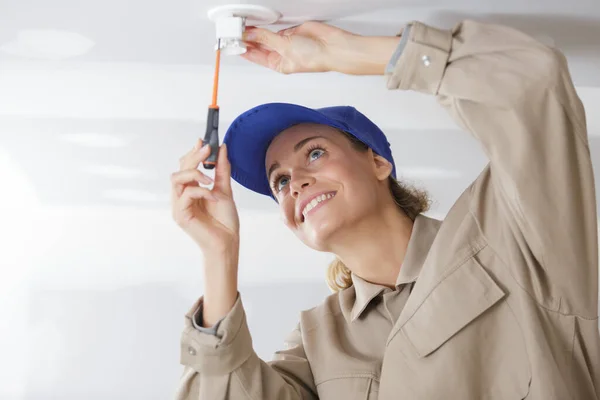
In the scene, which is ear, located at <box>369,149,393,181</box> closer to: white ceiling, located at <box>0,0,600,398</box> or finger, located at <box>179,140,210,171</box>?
white ceiling, located at <box>0,0,600,398</box>

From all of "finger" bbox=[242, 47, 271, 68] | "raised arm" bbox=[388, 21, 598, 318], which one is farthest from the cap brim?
"raised arm" bbox=[388, 21, 598, 318]

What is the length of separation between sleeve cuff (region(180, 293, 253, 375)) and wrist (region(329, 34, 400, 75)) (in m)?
0.52

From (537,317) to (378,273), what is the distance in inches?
16.4

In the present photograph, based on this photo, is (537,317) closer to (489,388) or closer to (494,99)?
(489,388)

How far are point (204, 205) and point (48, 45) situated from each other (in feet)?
1.56

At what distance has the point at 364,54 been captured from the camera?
1210 millimetres

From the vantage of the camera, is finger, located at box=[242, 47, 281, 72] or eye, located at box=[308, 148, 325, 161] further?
eye, located at box=[308, 148, 325, 161]

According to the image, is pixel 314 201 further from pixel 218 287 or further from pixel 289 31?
pixel 289 31

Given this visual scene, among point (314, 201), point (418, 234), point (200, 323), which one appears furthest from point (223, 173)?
point (418, 234)

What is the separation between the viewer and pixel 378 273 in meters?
1.62

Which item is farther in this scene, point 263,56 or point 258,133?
point 258,133

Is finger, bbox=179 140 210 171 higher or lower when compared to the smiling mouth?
higher

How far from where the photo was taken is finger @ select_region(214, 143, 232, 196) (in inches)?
58.4

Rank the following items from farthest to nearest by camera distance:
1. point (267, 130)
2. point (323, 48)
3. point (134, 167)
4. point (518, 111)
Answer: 1. point (134, 167)
2. point (267, 130)
3. point (323, 48)
4. point (518, 111)
